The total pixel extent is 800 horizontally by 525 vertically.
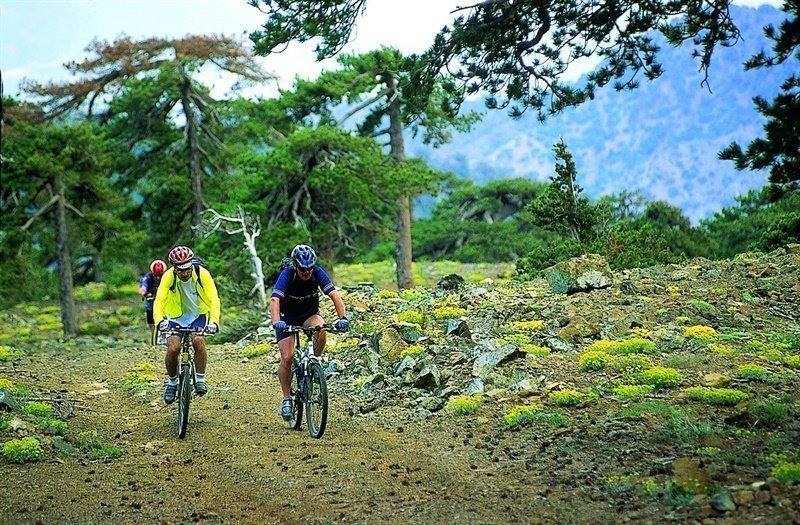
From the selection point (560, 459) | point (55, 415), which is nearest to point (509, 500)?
point (560, 459)

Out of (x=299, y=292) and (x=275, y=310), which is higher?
(x=299, y=292)

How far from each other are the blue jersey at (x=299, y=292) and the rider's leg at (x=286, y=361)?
26 centimetres

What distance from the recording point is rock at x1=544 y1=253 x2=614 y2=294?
17.2m

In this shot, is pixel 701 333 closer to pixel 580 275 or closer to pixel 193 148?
pixel 580 275

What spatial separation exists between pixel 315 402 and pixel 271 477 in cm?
166

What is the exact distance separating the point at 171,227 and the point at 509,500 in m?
32.9

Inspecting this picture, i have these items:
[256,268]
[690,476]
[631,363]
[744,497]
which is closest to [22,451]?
[690,476]

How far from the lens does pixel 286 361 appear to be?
10055 millimetres

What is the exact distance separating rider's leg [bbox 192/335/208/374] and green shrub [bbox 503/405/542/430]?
3.82 meters

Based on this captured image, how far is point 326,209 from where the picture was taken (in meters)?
28.7

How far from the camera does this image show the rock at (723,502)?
6.28 meters

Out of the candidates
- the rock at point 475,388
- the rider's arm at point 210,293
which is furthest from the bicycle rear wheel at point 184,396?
the rock at point 475,388

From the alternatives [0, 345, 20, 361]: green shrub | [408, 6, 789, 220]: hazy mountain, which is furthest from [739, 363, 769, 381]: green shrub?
[408, 6, 789, 220]: hazy mountain

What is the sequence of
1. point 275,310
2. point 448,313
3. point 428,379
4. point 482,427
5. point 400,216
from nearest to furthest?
point 275,310
point 482,427
point 428,379
point 448,313
point 400,216
